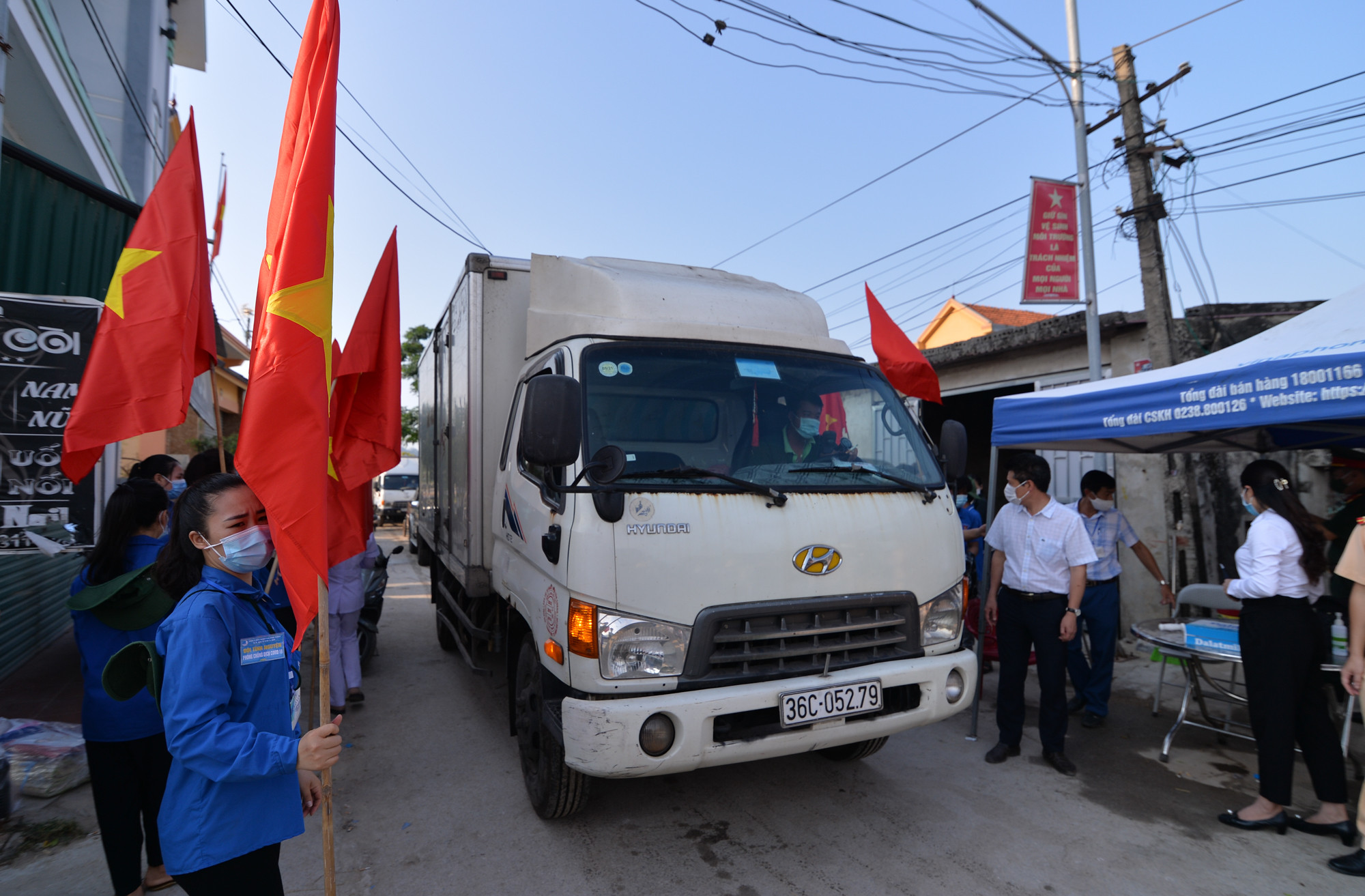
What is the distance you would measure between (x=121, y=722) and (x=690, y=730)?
84.9 inches

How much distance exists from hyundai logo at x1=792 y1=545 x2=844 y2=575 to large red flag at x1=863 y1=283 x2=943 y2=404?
189cm

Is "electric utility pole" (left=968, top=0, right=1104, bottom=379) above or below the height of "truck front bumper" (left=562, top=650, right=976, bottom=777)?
above

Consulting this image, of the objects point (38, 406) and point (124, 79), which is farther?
point (124, 79)

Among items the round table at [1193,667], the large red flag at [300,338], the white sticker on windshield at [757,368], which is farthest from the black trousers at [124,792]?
the round table at [1193,667]

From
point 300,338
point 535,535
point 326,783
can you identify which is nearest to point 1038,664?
point 535,535

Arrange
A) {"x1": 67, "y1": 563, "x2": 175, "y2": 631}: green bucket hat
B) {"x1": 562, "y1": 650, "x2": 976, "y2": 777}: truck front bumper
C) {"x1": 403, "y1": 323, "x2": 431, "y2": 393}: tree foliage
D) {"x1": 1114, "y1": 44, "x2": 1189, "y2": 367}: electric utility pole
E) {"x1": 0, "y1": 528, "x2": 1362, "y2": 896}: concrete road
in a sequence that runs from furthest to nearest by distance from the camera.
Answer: {"x1": 403, "y1": 323, "x2": 431, "y2": 393}: tree foliage < {"x1": 1114, "y1": 44, "x2": 1189, "y2": 367}: electric utility pole < {"x1": 0, "y1": 528, "x2": 1362, "y2": 896}: concrete road < {"x1": 562, "y1": 650, "x2": 976, "y2": 777}: truck front bumper < {"x1": 67, "y1": 563, "x2": 175, "y2": 631}: green bucket hat

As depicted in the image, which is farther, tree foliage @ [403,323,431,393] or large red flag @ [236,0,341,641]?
tree foliage @ [403,323,431,393]

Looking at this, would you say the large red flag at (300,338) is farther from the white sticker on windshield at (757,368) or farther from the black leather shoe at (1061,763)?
the black leather shoe at (1061,763)

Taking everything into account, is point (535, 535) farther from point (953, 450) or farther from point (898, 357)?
point (898, 357)

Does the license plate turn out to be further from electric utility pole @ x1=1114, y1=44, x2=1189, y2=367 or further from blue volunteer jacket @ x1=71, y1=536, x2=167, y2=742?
electric utility pole @ x1=1114, y1=44, x2=1189, y2=367

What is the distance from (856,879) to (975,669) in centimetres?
114

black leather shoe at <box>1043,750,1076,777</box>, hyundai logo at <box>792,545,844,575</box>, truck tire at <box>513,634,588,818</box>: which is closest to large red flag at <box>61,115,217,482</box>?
truck tire at <box>513,634,588,818</box>

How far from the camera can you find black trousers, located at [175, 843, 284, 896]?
186 centimetres

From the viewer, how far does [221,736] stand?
1.78 m
